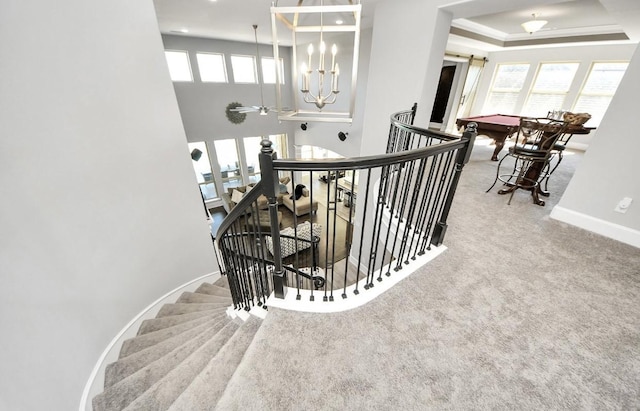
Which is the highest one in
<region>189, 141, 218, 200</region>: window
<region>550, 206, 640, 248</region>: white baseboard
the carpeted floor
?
<region>550, 206, 640, 248</region>: white baseboard

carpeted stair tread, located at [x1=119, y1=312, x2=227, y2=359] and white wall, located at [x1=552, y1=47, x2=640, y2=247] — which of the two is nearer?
white wall, located at [x1=552, y1=47, x2=640, y2=247]

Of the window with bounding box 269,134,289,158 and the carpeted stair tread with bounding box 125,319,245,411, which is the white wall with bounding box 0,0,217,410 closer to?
the carpeted stair tread with bounding box 125,319,245,411

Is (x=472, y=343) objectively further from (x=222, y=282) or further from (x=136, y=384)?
(x=222, y=282)

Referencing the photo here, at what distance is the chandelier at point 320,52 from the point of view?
2.07 metres

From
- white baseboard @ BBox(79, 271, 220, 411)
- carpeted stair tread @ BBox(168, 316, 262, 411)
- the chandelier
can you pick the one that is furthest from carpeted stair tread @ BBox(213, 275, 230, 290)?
the chandelier

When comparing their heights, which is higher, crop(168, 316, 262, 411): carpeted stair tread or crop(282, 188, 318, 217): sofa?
crop(168, 316, 262, 411): carpeted stair tread

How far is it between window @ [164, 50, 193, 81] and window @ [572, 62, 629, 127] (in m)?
11.2

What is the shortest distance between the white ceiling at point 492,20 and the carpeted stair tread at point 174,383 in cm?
460

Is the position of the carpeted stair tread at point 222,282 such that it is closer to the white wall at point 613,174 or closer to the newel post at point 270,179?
the newel post at point 270,179

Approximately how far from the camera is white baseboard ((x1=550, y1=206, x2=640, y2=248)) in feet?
7.13

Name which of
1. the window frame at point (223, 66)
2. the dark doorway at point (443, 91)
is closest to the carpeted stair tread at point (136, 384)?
the window frame at point (223, 66)

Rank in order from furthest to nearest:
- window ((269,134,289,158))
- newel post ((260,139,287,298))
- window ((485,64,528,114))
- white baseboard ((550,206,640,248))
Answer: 1. window ((269,134,289,158))
2. window ((485,64,528,114))
3. white baseboard ((550,206,640,248))
4. newel post ((260,139,287,298))

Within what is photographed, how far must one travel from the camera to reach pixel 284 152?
34.1 ft

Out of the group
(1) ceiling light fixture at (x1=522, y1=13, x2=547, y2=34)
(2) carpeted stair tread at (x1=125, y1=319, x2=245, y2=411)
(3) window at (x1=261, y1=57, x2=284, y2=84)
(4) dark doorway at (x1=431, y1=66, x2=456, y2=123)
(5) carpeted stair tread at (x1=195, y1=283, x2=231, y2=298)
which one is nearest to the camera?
(2) carpeted stair tread at (x1=125, y1=319, x2=245, y2=411)
